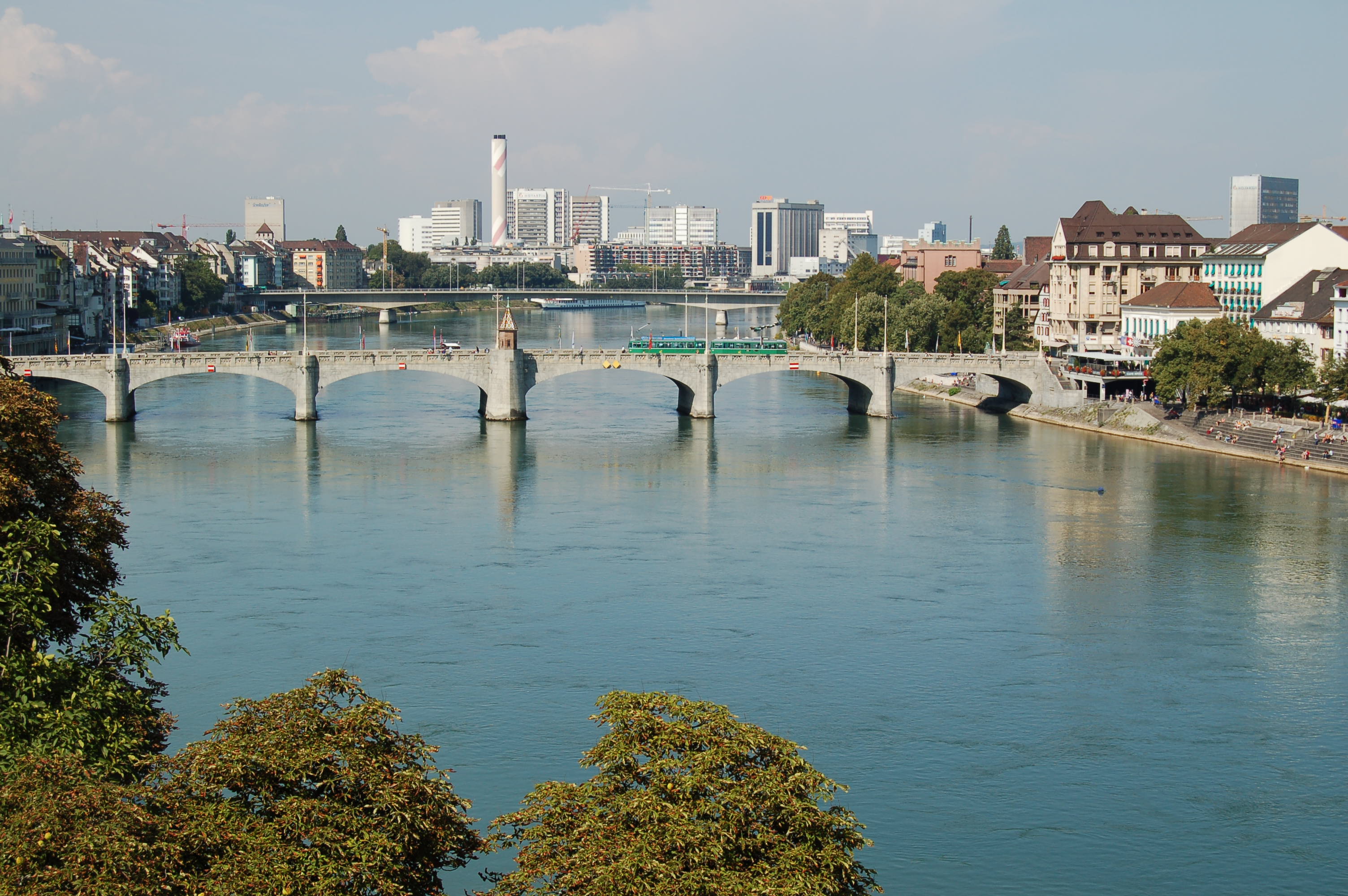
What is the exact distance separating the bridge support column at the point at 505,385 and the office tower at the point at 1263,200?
111 metres

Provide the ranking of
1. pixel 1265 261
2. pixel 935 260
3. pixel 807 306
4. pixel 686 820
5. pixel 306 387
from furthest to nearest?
1. pixel 935 260
2. pixel 807 306
3. pixel 1265 261
4. pixel 306 387
5. pixel 686 820

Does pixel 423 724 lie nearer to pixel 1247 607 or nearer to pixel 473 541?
pixel 473 541

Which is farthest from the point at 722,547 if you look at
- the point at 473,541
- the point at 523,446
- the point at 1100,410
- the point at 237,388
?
the point at 237,388

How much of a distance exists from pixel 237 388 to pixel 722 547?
147 feet

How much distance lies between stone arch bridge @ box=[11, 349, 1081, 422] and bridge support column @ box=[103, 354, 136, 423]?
37mm

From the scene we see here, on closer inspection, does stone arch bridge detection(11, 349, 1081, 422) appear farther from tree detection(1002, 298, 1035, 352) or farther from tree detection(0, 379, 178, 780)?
tree detection(0, 379, 178, 780)

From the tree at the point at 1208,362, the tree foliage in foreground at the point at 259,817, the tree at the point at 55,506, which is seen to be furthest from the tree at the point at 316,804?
the tree at the point at 1208,362

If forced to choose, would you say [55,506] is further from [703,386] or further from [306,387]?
[703,386]

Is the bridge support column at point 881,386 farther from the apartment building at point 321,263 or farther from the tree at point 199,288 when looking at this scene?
the apartment building at point 321,263

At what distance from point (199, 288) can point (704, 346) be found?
67.7m

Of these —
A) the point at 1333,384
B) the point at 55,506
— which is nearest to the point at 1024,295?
the point at 1333,384

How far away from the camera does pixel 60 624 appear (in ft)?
55.3

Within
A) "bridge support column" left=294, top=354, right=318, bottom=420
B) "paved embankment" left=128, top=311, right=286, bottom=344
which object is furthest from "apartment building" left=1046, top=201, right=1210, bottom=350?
"paved embankment" left=128, top=311, right=286, bottom=344

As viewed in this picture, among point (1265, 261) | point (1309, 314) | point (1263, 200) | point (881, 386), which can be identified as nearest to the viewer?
point (1309, 314)
